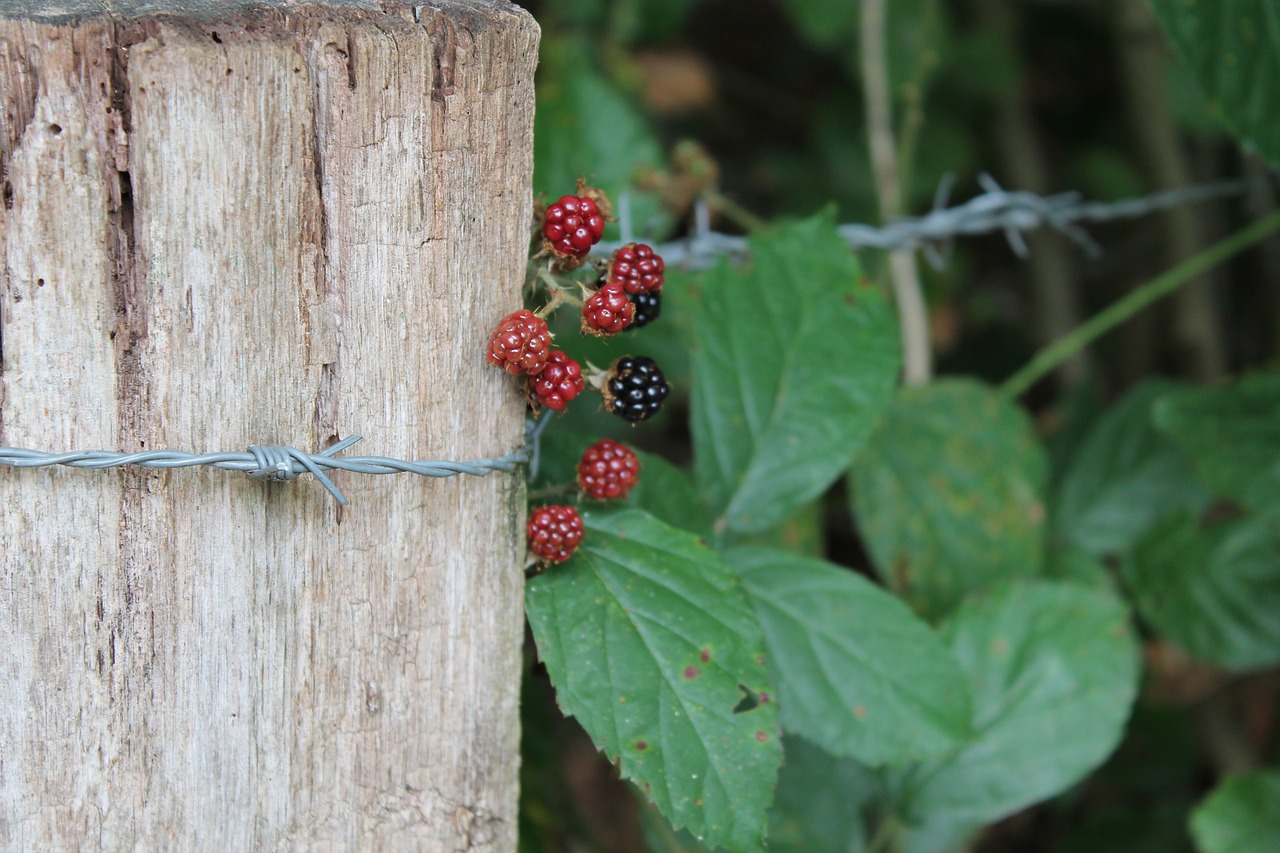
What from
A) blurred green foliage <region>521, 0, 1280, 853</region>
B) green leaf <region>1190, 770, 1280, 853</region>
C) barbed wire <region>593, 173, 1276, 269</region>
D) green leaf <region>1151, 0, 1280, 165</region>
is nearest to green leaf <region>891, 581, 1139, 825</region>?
blurred green foliage <region>521, 0, 1280, 853</region>

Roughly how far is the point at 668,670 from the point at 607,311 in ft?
1.25

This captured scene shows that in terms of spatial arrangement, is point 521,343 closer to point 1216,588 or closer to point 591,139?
point 591,139

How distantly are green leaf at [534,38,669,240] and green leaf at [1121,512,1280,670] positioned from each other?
1.17m

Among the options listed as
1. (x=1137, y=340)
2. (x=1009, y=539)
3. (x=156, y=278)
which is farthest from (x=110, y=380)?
(x=1137, y=340)

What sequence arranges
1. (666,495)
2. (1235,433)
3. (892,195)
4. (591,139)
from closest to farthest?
(666,495) → (1235,433) → (591,139) → (892,195)

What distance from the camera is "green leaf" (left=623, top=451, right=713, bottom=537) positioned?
4.45ft

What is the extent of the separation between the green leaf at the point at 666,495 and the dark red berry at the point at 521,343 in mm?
335

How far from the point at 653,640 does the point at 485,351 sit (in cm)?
35

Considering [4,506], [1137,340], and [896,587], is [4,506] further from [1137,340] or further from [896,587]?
[1137,340]

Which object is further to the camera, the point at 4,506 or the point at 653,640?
the point at 653,640

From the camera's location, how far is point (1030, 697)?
172cm

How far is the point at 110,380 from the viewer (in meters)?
0.96

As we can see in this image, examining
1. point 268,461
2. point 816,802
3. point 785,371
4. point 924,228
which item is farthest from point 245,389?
point 924,228

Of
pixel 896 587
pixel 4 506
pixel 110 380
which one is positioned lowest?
pixel 896 587
